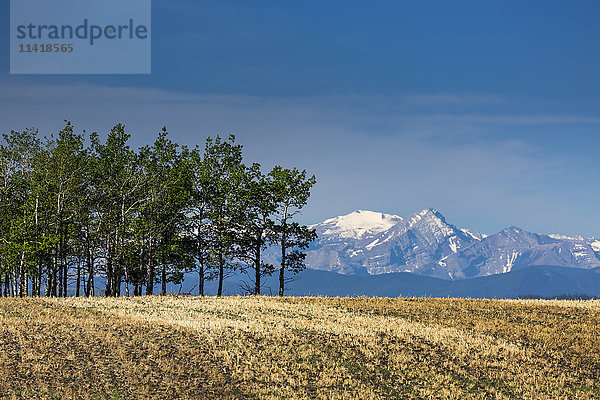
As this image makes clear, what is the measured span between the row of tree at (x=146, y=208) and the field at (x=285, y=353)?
15133 millimetres

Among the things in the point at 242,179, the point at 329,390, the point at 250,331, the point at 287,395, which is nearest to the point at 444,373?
the point at 329,390

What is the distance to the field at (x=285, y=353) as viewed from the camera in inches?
942

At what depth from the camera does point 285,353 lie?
2862 cm

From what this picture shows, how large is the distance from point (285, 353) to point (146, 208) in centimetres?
3403

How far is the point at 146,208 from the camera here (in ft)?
190

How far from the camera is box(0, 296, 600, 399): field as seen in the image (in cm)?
2392

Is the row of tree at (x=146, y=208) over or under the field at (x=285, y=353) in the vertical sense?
over

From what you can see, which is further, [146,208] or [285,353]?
[146,208]

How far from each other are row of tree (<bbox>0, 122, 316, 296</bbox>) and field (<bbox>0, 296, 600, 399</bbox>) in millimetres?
15133

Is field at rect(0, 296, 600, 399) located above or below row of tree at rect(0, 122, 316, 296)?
below

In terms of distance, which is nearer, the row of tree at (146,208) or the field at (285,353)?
the field at (285,353)

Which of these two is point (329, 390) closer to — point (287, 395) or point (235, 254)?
point (287, 395)

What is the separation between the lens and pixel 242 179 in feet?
197

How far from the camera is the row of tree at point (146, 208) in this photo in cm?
5475
